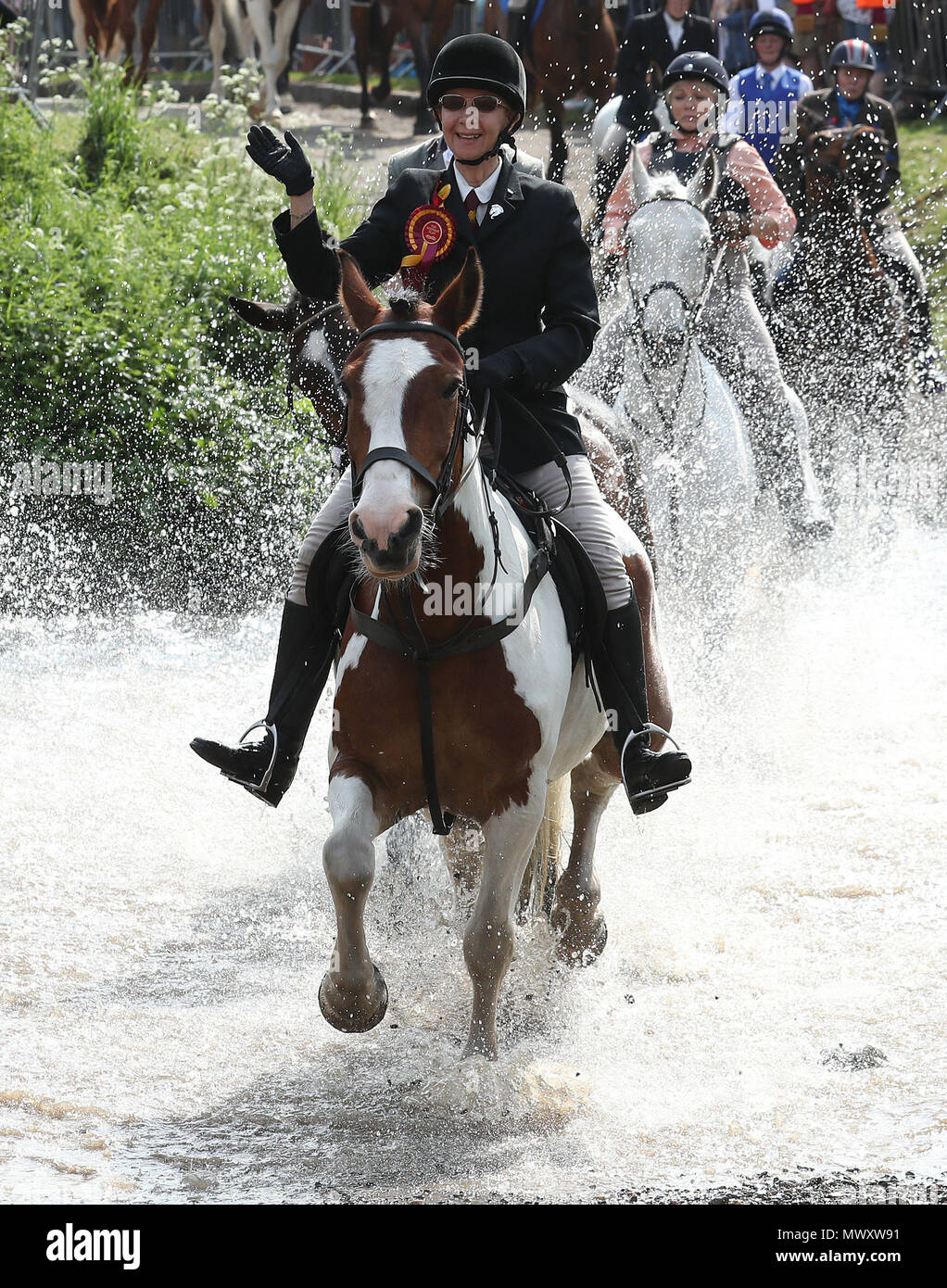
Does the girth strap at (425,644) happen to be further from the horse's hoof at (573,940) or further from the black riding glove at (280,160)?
the horse's hoof at (573,940)

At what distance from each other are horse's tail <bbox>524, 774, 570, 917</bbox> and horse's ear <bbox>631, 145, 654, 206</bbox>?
350 centimetres

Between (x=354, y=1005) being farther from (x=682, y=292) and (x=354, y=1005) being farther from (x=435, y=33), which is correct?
(x=435, y=33)

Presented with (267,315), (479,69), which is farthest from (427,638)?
(267,315)

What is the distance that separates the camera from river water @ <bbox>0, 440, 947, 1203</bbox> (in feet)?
15.0

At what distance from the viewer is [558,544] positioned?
506 centimetres

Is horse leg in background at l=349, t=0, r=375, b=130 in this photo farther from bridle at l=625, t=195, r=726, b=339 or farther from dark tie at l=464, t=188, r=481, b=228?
dark tie at l=464, t=188, r=481, b=228

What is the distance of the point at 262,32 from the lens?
1745cm

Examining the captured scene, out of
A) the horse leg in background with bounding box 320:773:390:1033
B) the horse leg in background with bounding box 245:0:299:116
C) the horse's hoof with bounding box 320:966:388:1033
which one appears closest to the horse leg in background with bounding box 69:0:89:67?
the horse leg in background with bounding box 245:0:299:116

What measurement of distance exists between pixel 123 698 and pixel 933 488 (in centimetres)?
785

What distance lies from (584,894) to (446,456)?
2.28 m

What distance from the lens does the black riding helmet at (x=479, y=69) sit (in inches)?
190

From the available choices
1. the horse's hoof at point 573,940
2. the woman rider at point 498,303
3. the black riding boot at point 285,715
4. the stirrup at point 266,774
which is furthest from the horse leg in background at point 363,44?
the stirrup at point 266,774
